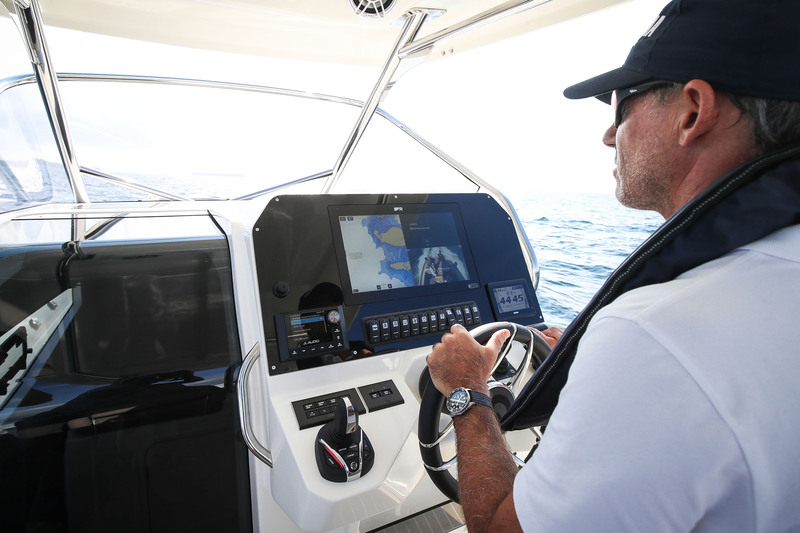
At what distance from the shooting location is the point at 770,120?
63 cm

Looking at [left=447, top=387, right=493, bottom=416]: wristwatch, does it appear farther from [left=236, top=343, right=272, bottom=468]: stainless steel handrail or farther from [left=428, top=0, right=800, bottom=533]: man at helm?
[left=236, top=343, right=272, bottom=468]: stainless steel handrail

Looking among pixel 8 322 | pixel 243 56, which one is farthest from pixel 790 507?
pixel 243 56

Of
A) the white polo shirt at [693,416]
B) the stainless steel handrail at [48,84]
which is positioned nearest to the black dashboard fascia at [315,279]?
the white polo shirt at [693,416]

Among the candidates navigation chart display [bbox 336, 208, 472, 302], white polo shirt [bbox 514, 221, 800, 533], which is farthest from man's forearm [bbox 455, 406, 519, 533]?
navigation chart display [bbox 336, 208, 472, 302]

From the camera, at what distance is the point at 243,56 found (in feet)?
7.68

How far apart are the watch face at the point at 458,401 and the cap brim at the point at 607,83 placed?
631 mm

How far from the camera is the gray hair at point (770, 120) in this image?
61 cm

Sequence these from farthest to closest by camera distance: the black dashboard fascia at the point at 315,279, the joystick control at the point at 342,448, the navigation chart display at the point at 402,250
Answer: the navigation chart display at the point at 402,250 → the black dashboard fascia at the point at 315,279 → the joystick control at the point at 342,448

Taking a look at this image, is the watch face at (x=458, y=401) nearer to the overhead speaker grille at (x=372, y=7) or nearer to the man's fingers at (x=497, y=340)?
the man's fingers at (x=497, y=340)

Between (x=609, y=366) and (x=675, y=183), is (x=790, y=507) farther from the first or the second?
(x=675, y=183)

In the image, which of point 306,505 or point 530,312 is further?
point 530,312

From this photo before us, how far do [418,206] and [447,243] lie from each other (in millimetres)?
157

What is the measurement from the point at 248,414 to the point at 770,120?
1.18m

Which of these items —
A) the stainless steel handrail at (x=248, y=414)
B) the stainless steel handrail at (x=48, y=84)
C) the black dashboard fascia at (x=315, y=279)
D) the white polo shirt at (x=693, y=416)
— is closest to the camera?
the white polo shirt at (x=693, y=416)
